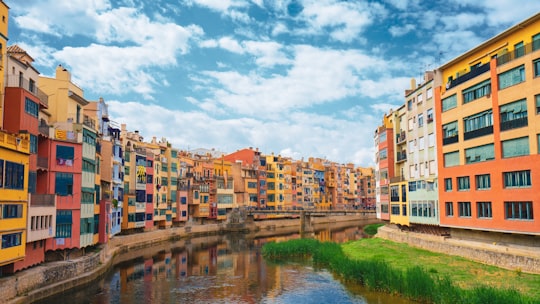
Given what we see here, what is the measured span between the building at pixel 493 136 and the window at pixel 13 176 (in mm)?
38454

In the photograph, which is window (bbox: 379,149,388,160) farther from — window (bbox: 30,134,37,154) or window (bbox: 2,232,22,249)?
window (bbox: 2,232,22,249)

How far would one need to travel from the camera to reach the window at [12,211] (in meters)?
30.5

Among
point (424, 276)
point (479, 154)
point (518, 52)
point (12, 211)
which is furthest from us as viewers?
point (479, 154)

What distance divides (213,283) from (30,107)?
21872mm

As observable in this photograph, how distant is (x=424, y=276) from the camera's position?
32.9 m

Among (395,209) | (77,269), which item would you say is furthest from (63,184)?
(395,209)

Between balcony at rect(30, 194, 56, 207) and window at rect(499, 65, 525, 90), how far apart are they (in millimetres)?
39767

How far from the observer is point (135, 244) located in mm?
67750

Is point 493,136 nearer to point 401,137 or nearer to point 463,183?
point 463,183

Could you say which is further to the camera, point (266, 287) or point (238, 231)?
point (238, 231)

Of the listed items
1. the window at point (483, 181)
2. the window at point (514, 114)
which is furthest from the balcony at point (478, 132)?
the window at point (483, 181)

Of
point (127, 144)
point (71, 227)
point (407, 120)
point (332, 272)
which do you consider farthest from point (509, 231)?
point (127, 144)

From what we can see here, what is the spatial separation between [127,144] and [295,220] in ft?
200

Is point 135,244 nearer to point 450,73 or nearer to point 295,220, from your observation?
point 450,73
